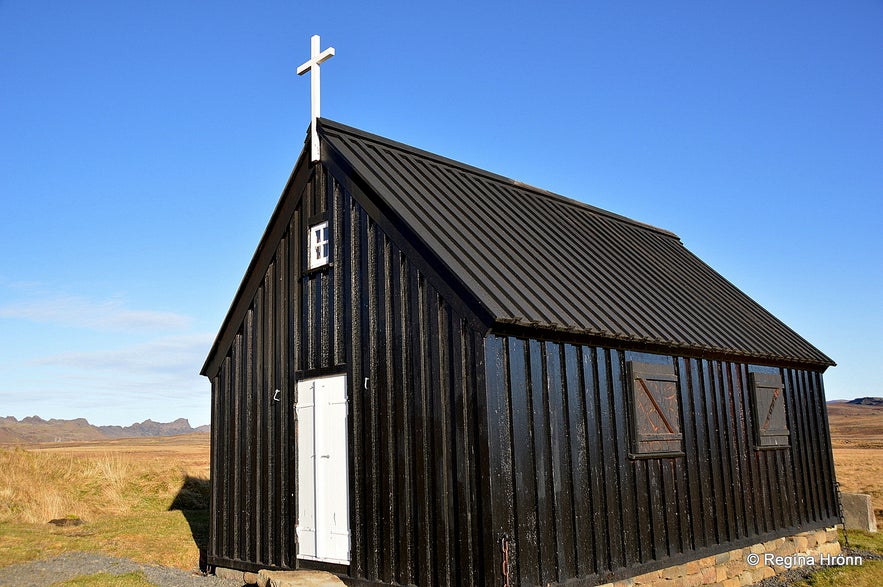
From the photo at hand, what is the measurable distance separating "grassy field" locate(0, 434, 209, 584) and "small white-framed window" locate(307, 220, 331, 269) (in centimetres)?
615

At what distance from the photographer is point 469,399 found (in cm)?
817

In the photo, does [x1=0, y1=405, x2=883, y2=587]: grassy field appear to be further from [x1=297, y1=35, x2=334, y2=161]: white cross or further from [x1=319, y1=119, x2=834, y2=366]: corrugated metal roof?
[x1=297, y1=35, x2=334, y2=161]: white cross

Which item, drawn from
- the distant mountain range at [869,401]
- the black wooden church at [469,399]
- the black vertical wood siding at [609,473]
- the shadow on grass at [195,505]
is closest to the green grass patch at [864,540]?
the black wooden church at [469,399]

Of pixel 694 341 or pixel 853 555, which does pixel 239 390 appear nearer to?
pixel 694 341

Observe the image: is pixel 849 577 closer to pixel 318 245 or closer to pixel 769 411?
pixel 769 411

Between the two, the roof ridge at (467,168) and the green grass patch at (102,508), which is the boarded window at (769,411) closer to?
the roof ridge at (467,168)

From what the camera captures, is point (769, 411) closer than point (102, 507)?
Yes

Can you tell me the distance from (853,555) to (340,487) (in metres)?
10.6

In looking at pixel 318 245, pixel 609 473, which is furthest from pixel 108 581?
pixel 609 473

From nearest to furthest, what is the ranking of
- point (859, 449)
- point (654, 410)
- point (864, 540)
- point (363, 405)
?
point (363, 405), point (654, 410), point (864, 540), point (859, 449)

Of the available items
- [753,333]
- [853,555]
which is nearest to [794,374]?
[753,333]

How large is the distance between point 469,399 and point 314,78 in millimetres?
6379

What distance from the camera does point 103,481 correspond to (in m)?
19.7

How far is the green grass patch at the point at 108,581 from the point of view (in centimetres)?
1023
